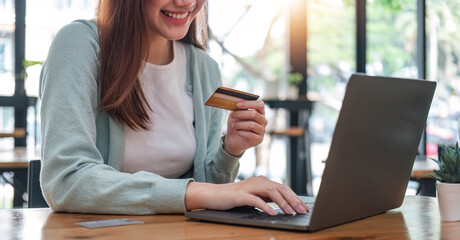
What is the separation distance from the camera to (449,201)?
3.91 ft

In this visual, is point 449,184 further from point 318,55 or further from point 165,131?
point 318,55

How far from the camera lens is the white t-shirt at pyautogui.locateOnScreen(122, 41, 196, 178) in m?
1.51

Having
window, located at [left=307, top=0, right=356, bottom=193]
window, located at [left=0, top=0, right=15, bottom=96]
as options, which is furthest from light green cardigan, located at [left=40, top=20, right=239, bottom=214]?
window, located at [left=307, top=0, right=356, bottom=193]

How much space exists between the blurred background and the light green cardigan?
5037mm

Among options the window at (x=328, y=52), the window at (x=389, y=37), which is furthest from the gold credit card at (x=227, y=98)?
the window at (x=389, y=37)

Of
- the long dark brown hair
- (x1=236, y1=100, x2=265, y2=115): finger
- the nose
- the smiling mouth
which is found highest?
the nose

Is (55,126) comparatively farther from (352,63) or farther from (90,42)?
(352,63)

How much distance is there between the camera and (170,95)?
63.3 inches

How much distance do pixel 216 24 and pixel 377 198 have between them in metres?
5.49

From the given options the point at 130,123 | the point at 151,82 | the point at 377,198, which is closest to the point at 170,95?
the point at 151,82

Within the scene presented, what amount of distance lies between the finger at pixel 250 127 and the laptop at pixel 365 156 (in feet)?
0.74

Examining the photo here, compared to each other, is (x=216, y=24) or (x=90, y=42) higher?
(x=216, y=24)

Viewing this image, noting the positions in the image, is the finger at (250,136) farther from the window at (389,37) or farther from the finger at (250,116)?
the window at (389,37)

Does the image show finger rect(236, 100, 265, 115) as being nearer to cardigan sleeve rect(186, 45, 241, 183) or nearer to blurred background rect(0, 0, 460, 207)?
cardigan sleeve rect(186, 45, 241, 183)
